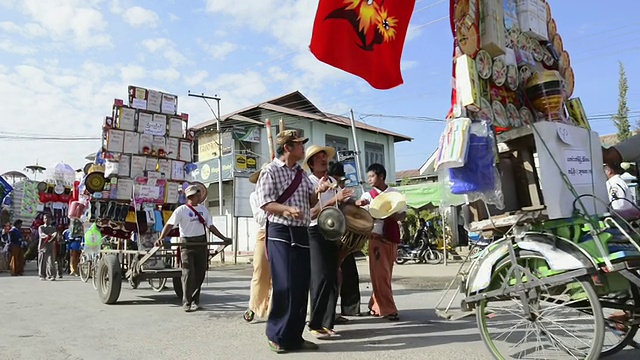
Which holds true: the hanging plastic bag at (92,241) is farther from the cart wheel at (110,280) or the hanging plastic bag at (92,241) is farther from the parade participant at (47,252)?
the parade participant at (47,252)

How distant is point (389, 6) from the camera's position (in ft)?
16.5

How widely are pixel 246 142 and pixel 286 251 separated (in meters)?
22.5

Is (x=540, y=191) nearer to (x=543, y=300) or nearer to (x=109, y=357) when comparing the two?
(x=543, y=300)

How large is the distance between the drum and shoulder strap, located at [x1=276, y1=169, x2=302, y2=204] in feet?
2.36

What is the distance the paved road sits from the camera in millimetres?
4469

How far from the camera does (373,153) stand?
30656 millimetres

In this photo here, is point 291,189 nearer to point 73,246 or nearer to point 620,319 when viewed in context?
point 620,319

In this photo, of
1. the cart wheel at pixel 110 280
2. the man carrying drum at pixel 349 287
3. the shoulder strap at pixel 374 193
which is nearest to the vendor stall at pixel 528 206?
the shoulder strap at pixel 374 193

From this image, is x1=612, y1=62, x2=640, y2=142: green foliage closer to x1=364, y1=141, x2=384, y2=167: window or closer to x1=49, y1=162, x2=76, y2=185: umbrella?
x1=364, y1=141, x2=384, y2=167: window

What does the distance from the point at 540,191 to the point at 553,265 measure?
0.72 meters

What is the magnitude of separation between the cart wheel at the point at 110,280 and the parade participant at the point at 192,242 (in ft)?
3.54

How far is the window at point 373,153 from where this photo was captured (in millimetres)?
30048

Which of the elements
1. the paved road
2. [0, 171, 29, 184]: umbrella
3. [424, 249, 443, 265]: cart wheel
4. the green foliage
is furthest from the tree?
[0, 171, 29, 184]: umbrella

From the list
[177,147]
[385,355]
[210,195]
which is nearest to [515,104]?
[385,355]
